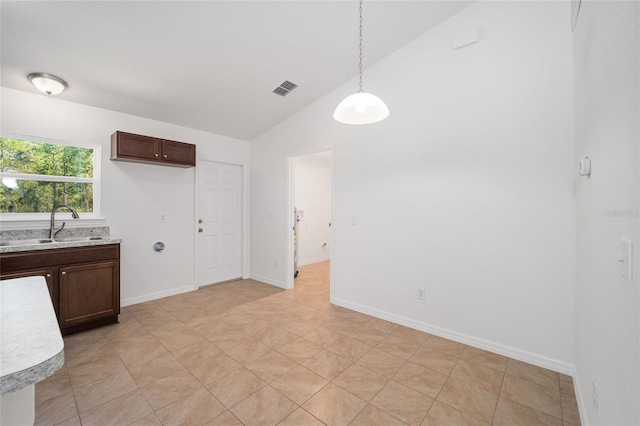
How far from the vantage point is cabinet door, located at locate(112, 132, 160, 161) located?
10.8ft

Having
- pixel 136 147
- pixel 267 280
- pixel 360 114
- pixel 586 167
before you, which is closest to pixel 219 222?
pixel 267 280

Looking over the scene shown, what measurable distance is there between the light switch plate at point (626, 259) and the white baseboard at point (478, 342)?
1.76m

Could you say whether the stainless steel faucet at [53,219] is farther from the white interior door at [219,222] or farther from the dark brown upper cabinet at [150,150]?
the white interior door at [219,222]

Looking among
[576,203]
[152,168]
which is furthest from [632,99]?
[152,168]

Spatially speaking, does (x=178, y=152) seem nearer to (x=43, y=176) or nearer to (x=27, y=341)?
(x=43, y=176)

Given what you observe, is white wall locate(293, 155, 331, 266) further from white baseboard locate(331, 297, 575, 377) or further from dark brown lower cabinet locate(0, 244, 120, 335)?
dark brown lower cabinet locate(0, 244, 120, 335)

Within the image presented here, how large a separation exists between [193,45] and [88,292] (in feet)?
9.10

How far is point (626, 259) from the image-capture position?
3.24 feet

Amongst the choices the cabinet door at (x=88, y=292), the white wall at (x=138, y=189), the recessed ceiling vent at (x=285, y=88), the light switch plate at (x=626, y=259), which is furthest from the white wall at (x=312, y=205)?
the light switch plate at (x=626, y=259)

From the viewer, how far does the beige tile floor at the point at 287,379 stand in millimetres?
1766

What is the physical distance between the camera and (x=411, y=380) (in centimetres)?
211

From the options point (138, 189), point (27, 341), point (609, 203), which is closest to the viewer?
point (27, 341)

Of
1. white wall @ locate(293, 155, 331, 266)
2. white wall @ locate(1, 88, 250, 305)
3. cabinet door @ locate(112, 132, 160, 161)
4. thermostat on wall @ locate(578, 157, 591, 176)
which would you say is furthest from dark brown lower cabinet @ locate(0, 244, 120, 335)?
thermostat on wall @ locate(578, 157, 591, 176)

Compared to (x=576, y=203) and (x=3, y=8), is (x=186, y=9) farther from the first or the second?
(x=576, y=203)
